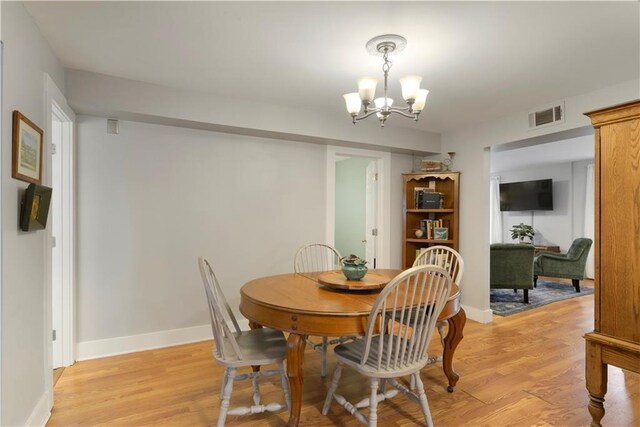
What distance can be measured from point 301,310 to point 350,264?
692mm

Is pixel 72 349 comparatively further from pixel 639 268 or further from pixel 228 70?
pixel 639 268

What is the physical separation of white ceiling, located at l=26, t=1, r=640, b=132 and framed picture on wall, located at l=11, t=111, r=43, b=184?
0.63m

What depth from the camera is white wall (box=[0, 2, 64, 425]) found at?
5.11 ft

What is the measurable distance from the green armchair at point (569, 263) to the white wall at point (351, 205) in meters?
3.16

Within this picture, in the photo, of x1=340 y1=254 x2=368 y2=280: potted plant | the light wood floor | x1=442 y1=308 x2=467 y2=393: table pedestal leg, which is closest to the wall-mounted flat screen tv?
the light wood floor

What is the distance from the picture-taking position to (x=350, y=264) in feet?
7.57

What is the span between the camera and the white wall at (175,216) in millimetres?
2869

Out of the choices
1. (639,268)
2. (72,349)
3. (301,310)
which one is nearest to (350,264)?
(301,310)

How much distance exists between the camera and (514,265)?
4.66 meters

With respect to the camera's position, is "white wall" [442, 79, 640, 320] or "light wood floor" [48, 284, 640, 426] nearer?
"light wood floor" [48, 284, 640, 426]

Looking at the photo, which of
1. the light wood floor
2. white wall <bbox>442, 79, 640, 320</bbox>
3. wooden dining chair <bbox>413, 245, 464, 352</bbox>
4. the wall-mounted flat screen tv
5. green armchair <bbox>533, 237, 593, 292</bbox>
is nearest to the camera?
the light wood floor

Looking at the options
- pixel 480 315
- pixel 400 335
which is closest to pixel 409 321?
pixel 400 335

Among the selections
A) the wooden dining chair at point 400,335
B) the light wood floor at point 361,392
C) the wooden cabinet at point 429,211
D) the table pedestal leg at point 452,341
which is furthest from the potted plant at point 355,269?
the wooden cabinet at point 429,211

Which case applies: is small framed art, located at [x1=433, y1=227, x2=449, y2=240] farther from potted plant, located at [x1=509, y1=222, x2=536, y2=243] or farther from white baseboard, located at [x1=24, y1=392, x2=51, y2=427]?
potted plant, located at [x1=509, y1=222, x2=536, y2=243]
